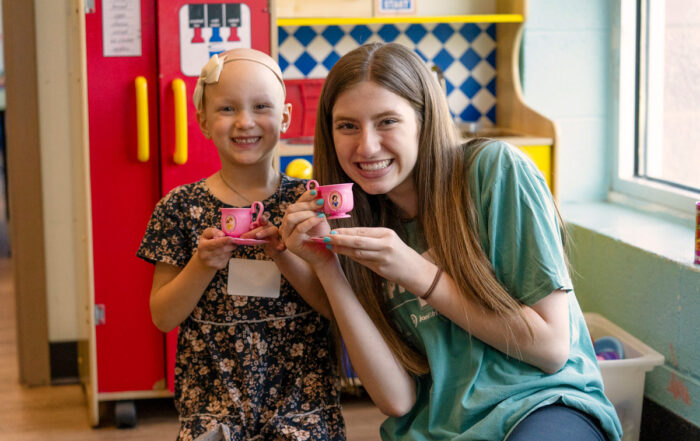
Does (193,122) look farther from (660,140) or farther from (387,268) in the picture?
(660,140)

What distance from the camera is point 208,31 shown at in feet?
8.70

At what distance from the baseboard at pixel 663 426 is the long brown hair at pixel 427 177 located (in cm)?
108

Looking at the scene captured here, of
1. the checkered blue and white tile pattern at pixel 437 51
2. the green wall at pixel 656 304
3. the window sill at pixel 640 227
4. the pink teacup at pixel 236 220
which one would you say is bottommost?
the green wall at pixel 656 304

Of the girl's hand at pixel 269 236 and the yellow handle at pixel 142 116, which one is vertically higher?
the yellow handle at pixel 142 116

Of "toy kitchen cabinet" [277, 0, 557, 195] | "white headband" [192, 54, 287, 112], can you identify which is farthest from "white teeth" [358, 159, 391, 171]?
"toy kitchen cabinet" [277, 0, 557, 195]

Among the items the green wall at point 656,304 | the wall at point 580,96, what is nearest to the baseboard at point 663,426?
the green wall at point 656,304

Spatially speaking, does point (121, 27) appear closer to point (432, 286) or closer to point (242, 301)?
point (242, 301)

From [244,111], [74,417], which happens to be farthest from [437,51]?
[74,417]

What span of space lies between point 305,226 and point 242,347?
366 mm

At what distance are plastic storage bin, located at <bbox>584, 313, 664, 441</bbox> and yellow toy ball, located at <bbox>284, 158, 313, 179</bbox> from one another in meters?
1.10

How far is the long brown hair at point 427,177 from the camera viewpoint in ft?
5.00

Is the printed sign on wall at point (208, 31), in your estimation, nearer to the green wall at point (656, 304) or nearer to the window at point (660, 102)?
the green wall at point (656, 304)

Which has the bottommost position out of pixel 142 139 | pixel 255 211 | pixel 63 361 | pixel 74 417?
pixel 74 417

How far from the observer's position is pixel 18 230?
3230 mm
